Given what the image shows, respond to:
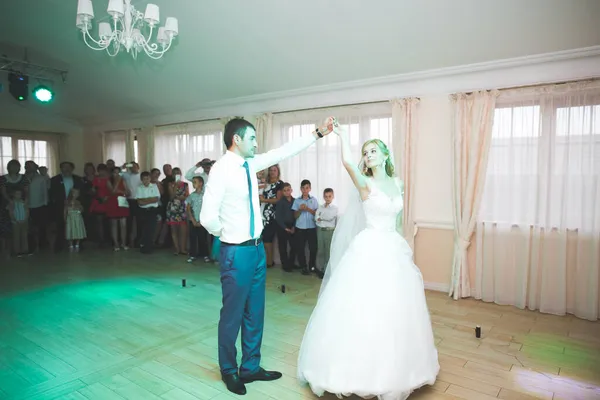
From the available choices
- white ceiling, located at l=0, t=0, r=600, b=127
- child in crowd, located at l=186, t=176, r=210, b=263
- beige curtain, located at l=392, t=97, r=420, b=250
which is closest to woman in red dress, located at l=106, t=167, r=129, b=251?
child in crowd, located at l=186, t=176, r=210, b=263

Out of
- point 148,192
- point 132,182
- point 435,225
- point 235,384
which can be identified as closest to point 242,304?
point 235,384

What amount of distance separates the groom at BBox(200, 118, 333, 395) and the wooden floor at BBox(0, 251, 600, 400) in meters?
0.37

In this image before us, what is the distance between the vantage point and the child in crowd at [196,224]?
7.00 metres

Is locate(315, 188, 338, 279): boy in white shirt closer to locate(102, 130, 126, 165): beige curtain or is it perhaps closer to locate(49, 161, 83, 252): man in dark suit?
locate(49, 161, 83, 252): man in dark suit

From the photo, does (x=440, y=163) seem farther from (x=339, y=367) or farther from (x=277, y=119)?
(x=339, y=367)

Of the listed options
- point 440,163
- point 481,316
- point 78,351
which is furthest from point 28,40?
point 481,316

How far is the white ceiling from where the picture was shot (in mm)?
4055

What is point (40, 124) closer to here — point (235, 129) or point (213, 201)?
point (235, 129)

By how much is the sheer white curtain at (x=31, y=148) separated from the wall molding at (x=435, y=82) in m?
5.12

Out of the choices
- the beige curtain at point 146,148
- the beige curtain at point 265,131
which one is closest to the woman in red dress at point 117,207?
the beige curtain at point 146,148

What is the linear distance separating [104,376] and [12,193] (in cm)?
581

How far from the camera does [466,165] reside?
16.2 feet

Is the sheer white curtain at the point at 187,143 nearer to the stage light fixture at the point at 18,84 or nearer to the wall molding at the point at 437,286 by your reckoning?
the stage light fixture at the point at 18,84

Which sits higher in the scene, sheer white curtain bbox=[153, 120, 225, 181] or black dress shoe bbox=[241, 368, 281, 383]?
sheer white curtain bbox=[153, 120, 225, 181]
